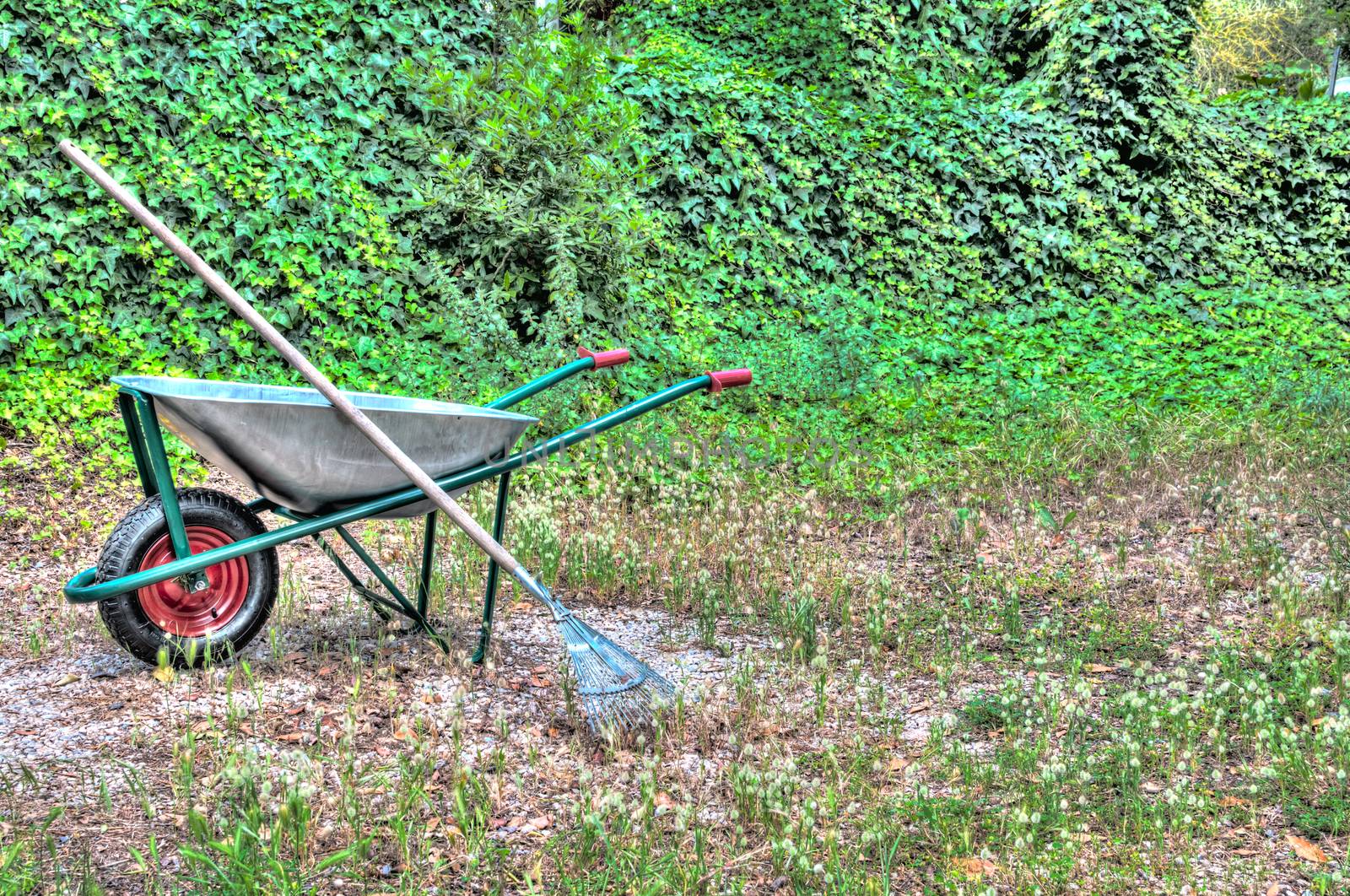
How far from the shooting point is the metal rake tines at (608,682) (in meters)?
2.92

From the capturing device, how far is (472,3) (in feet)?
22.3

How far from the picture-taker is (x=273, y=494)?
10.0ft

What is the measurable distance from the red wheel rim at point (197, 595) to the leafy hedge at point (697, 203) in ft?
8.25

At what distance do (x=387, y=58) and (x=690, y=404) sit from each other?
2.92 metres

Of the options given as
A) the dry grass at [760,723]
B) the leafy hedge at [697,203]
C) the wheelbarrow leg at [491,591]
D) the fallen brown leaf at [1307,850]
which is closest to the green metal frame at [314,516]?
the wheelbarrow leg at [491,591]

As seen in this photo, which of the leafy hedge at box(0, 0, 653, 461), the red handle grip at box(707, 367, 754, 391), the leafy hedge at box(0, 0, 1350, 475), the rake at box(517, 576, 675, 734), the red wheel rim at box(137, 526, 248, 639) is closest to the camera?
the rake at box(517, 576, 675, 734)

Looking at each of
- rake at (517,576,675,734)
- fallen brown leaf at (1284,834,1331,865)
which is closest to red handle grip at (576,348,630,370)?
rake at (517,576,675,734)

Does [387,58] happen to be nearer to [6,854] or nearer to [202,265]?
[202,265]

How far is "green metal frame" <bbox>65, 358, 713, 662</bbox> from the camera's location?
9.36 feet

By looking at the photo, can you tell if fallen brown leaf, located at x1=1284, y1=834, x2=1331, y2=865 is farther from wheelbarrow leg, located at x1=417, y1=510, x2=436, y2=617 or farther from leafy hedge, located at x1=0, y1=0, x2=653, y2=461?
leafy hedge, located at x1=0, y1=0, x2=653, y2=461

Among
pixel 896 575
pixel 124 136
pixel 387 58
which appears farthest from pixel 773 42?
pixel 896 575

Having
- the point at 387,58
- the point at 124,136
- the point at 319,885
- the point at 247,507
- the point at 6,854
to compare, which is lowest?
the point at 319,885

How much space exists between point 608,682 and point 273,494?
3.72ft

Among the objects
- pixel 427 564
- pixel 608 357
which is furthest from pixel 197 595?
pixel 608 357
